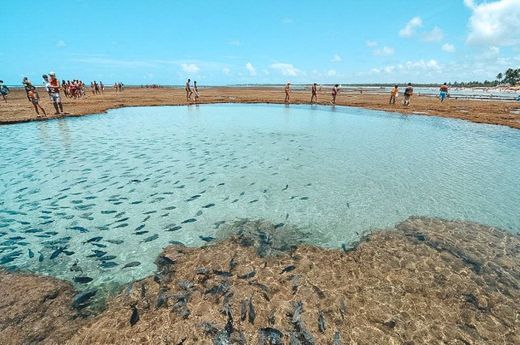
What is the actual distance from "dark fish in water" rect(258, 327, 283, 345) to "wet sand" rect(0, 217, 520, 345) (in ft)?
0.06

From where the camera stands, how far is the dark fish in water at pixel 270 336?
5.33 m

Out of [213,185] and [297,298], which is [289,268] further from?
[213,185]

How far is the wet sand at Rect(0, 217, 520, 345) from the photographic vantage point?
5.57 metres

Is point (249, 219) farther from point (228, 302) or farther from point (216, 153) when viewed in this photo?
point (216, 153)

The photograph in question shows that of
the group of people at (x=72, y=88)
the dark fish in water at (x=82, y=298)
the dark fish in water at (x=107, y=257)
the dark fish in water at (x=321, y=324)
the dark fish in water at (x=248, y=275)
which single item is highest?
the group of people at (x=72, y=88)

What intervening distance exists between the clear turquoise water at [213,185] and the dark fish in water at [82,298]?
1.48 ft

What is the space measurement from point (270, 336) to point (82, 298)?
14.2 feet

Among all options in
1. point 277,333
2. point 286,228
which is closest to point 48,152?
point 286,228

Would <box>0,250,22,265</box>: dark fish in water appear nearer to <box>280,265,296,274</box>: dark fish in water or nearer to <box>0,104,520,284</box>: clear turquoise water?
<box>0,104,520,284</box>: clear turquoise water

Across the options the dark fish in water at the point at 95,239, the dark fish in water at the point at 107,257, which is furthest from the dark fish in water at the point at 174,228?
the dark fish in water at the point at 95,239

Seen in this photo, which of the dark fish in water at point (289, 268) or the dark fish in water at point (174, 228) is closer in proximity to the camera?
the dark fish in water at point (289, 268)

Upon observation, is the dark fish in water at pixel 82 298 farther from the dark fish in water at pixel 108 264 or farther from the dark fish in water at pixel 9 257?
the dark fish in water at pixel 9 257

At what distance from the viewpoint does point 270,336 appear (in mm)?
5457

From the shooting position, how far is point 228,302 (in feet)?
20.5
